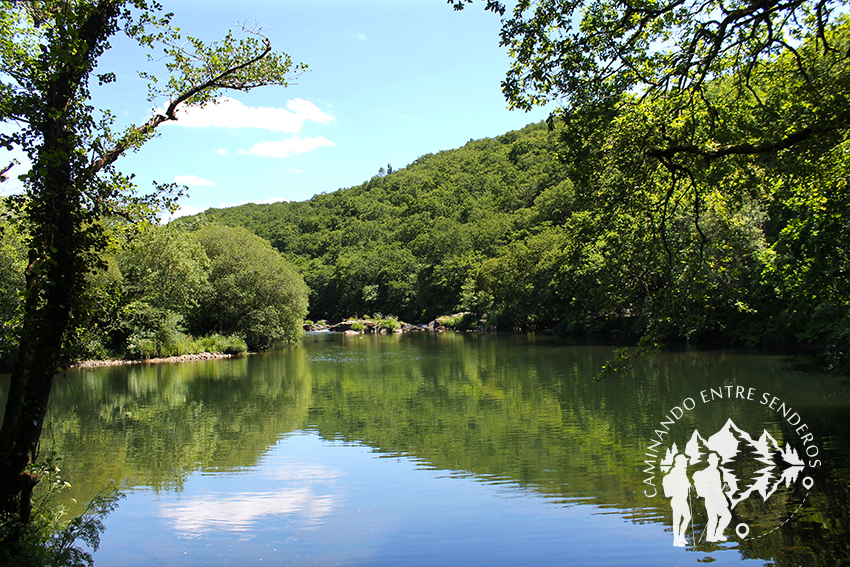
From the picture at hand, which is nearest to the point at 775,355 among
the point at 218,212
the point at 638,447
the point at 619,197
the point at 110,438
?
the point at 638,447

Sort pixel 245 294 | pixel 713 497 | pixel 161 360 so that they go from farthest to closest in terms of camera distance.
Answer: pixel 245 294 → pixel 161 360 → pixel 713 497

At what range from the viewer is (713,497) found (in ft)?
28.1

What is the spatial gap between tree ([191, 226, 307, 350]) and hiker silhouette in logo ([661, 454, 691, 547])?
118ft

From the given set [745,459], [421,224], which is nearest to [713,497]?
[745,459]

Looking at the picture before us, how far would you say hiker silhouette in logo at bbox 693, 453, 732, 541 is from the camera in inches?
292

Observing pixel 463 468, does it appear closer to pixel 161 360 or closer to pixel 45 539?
pixel 45 539

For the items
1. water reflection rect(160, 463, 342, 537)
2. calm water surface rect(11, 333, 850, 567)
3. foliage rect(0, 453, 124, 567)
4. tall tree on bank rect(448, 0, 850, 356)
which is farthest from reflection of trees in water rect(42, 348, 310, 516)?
tall tree on bank rect(448, 0, 850, 356)

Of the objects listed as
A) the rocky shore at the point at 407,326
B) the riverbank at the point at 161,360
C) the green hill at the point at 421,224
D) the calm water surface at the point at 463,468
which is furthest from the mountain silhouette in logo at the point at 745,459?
the rocky shore at the point at 407,326

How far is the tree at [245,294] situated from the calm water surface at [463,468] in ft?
65.9

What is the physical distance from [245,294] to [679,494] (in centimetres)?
3775

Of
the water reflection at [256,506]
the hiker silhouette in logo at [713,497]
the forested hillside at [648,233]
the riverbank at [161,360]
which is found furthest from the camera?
the riverbank at [161,360]

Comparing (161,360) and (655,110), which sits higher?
(655,110)

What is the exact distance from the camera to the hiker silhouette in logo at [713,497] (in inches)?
292

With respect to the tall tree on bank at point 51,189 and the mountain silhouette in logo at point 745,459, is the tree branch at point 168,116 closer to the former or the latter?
the tall tree on bank at point 51,189
